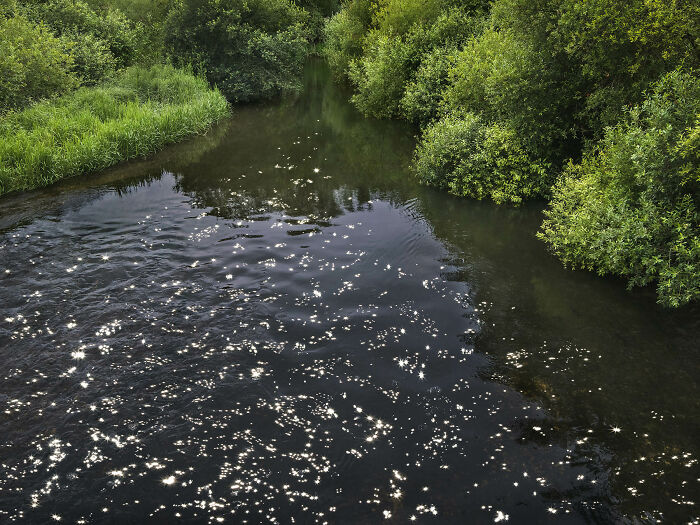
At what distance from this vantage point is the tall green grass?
17.8 metres

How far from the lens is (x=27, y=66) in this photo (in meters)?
21.8

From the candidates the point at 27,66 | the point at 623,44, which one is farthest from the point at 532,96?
the point at 27,66

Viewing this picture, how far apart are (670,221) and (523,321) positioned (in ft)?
13.6

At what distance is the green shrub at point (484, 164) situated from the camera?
17.2 meters

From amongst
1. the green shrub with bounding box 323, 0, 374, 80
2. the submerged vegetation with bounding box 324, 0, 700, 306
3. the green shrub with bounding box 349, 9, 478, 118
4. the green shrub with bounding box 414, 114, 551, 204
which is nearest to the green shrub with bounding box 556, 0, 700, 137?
the submerged vegetation with bounding box 324, 0, 700, 306

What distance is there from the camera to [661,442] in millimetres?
8266

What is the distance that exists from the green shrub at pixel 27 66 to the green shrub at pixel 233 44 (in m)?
9.30

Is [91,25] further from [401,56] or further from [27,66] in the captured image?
[401,56]

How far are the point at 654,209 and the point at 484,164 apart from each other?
6922 millimetres

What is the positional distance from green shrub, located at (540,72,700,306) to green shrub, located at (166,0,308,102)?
24832mm

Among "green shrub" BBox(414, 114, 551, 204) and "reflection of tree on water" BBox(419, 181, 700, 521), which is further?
"green shrub" BBox(414, 114, 551, 204)

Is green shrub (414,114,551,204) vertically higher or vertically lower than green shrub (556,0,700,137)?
lower

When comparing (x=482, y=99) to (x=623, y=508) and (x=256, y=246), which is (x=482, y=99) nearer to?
(x=256, y=246)

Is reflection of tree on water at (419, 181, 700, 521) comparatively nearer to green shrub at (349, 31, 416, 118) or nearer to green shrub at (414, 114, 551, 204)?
green shrub at (414, 114, 551, 204)
